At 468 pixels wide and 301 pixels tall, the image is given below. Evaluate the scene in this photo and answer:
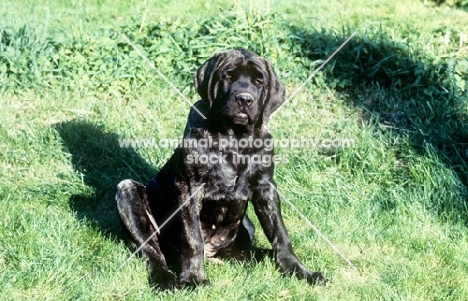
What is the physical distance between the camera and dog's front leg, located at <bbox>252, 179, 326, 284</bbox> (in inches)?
193

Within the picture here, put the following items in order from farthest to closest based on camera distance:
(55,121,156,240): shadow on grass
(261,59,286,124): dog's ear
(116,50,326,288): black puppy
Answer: (55,121,156,240): shadow on grass < (261,59,286,124): dog's ear < (116,50,326,288): black puppy

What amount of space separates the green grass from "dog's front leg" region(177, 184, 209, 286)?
17 centimetres

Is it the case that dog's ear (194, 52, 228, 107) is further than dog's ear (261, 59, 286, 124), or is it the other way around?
dog's ear (261, 59, 286, 124)

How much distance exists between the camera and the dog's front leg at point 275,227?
490 cm

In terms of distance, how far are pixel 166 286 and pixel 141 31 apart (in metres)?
4.10

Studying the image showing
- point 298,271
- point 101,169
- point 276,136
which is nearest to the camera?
point 298,271

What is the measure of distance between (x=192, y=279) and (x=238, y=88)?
127 centimetres

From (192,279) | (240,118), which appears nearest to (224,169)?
(240,118)

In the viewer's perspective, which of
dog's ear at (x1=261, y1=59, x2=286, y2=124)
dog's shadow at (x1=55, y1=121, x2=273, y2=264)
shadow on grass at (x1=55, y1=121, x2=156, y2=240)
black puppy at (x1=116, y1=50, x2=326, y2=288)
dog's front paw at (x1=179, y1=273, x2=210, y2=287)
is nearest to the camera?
dog's front paw at (x1=179, y1=273, x2=210, y2=287)

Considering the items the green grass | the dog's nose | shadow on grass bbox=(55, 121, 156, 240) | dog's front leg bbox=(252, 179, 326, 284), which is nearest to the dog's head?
the dog's nose

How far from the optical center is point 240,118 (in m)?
4.76

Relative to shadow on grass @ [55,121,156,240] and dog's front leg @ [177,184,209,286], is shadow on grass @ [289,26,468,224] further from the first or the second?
dog's front leg @ [177,184,209,286]

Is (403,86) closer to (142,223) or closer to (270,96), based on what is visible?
(270,96)

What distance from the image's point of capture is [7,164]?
6.62 metres
